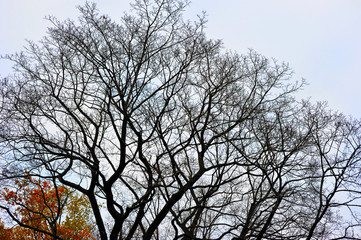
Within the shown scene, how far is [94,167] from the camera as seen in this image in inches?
292

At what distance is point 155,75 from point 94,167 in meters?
2.89

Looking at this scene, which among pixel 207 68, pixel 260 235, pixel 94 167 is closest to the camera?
pixel 260 235

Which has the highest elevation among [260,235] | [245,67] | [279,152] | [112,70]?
[245,67]

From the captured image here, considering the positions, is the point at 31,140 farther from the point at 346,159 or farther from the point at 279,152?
the point at 346,159

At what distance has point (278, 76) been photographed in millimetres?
8656

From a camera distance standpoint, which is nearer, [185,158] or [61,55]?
[61,55]

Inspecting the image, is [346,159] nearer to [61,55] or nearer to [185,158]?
[185,158]

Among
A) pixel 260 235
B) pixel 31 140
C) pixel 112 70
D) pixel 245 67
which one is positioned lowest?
pixel 260 235

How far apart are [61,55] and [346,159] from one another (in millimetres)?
8708

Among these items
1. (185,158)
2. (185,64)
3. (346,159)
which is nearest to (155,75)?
(185,64)

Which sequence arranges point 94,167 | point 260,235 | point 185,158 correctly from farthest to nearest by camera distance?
point 185,158
point 94,167
point 260,235

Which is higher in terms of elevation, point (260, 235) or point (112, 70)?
point (112, 70)

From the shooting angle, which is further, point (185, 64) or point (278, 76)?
→ point (278, 76)

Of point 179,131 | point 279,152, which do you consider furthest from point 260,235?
point 179,131
